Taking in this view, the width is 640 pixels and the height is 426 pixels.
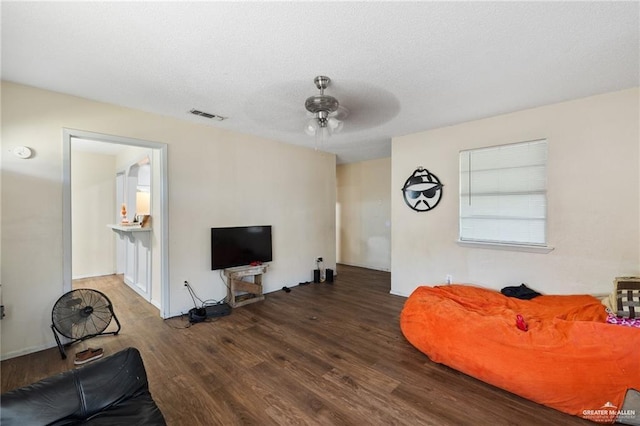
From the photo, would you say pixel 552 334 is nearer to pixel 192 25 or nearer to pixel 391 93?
pixel 391 93

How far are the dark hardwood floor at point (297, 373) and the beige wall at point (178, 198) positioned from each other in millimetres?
569

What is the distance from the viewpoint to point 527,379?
74.2 inches

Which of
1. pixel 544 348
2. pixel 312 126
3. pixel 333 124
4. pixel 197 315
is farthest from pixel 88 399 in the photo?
pixel 544 348

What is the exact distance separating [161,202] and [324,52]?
106 inches

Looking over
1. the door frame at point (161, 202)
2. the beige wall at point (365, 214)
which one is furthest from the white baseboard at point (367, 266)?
the door frame at point (161, 202)

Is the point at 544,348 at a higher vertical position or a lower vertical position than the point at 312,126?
lower

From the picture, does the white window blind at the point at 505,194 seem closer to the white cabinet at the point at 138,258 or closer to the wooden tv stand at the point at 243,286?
the wooden tv stand at the point at 243,286

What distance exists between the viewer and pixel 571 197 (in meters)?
2.88

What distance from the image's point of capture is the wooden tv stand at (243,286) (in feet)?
12.5

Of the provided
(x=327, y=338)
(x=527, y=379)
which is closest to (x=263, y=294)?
(x=327, y=338)

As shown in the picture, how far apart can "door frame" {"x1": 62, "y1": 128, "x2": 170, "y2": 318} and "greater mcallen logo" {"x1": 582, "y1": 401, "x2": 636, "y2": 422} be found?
13.4ft

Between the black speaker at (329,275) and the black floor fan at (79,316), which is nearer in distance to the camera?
the black floor fan at (79,316)

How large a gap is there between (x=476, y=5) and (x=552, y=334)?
236cm

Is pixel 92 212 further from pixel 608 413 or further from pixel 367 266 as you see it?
pixel 608 413
